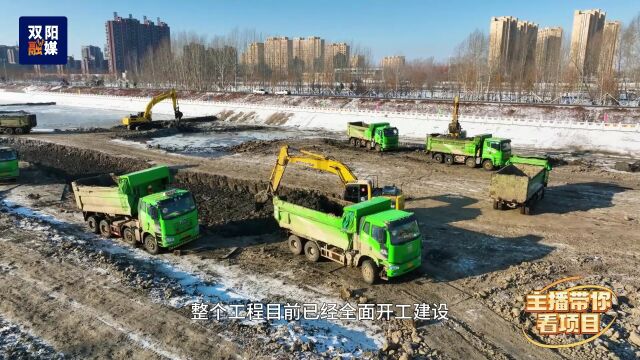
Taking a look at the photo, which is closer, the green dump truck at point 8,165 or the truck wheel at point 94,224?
the truck wheel at point 94,224

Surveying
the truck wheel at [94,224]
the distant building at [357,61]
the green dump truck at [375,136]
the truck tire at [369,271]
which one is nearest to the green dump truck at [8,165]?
the truck wheel at [94,224]

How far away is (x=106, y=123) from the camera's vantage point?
2028 inches

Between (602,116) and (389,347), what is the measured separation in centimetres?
3714

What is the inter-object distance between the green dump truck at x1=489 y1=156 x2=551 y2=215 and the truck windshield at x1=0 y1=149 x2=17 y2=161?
24760 millimetres

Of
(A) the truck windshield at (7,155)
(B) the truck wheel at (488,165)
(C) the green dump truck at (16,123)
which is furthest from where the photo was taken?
(C) the green dump truck at (16,123)

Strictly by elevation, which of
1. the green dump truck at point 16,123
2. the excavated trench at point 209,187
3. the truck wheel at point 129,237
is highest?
the green dump truck at point 16,123

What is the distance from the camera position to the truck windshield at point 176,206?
13.5 m

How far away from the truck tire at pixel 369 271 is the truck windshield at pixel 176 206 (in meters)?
6.21

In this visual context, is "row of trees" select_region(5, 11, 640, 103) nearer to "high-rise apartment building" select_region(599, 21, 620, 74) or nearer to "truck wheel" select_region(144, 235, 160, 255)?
"high-rise apartment building" select_region(599, 21, 620, 74)

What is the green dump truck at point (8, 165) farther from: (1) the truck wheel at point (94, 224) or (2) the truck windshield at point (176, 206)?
(2) the truck windshield at point (176, 206)

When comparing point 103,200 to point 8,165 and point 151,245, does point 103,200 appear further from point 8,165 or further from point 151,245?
point 8,165

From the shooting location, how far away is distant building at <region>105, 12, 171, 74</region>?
162m

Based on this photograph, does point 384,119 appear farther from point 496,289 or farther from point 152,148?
point 496,289

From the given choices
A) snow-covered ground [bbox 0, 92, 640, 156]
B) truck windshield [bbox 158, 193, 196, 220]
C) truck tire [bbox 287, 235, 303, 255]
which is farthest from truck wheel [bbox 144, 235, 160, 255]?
snow-covered ground [bbox 0, 92, 640, 156]
